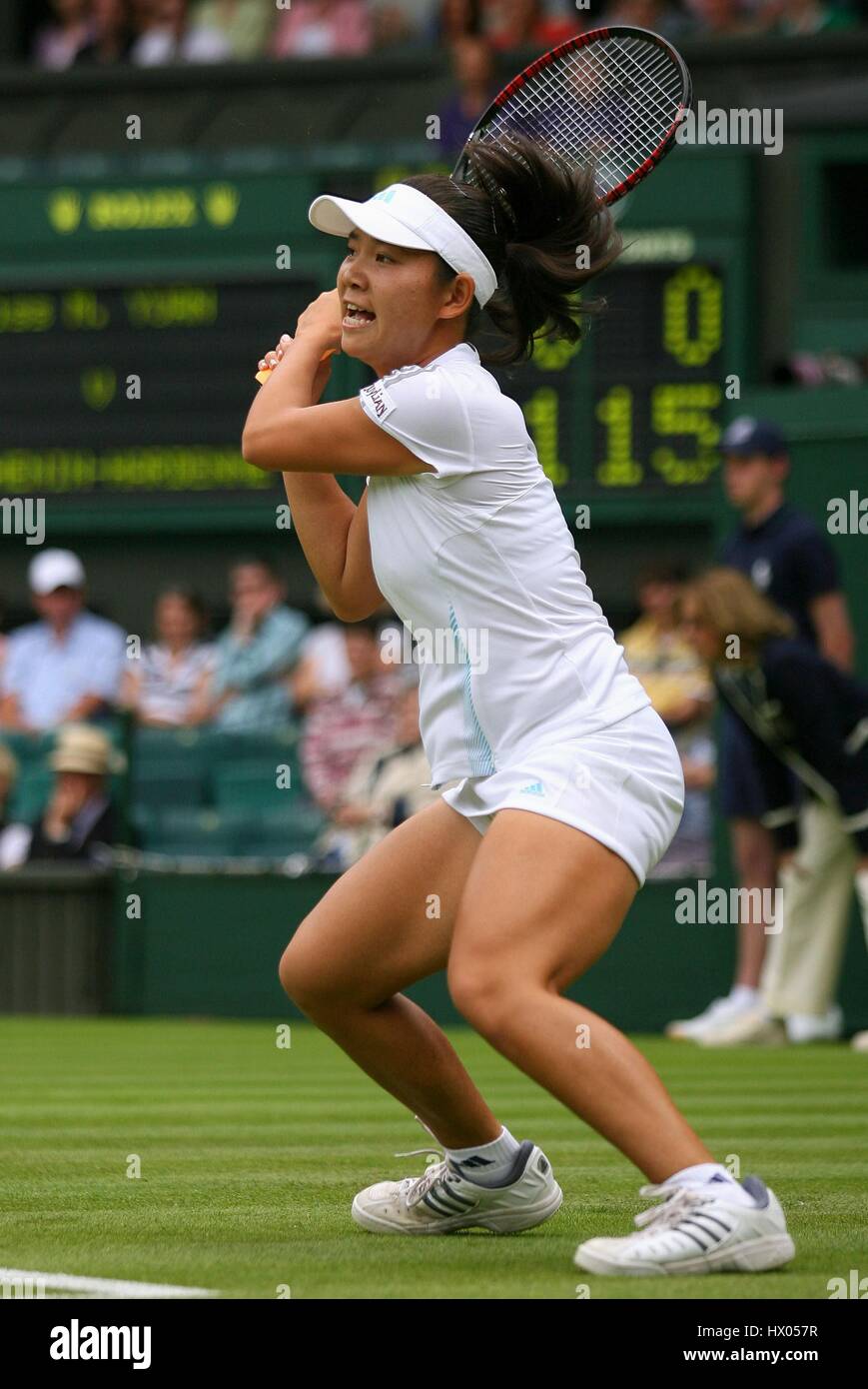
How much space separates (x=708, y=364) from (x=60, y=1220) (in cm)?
870

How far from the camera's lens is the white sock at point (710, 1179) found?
423cm

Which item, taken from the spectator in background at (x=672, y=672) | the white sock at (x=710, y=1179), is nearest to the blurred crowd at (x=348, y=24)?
the spectator in background at (x=672, y=672)

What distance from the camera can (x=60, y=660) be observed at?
13.7 meters

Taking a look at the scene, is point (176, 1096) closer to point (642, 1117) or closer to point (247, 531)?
point (642, 1117)

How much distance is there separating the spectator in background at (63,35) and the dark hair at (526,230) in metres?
12.4

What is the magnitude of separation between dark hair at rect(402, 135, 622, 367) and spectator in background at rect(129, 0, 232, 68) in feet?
38.0

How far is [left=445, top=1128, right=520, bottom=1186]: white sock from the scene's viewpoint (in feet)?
16.3

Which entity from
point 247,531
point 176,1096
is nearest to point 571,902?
point 176,1096

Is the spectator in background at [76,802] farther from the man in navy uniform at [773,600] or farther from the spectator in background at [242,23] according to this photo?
the spectator in background at [242,23]

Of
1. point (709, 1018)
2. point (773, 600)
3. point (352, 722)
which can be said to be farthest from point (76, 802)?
point (773, 600)

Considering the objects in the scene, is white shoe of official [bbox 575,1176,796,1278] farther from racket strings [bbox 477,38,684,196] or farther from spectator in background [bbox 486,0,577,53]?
spectator in background [bbox 486,0,577,53]

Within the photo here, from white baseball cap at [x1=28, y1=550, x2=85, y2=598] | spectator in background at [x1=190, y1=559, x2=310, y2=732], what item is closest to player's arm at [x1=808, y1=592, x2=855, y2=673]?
spectator in background at [x1=190, y1=559, x2=310, y2=732]

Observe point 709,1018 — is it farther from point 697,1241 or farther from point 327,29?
point 327,29

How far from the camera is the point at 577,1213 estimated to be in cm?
526
